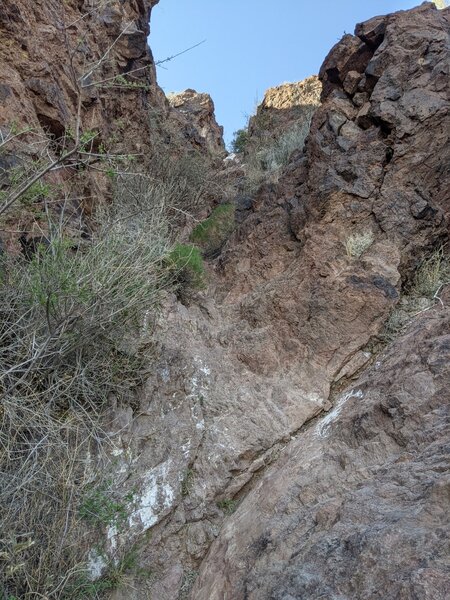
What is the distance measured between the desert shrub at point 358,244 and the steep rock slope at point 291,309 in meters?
0.01

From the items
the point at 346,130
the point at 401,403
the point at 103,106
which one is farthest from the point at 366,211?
the point at 103,106

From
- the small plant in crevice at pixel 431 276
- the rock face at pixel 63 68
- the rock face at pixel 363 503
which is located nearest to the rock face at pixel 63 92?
the rock face at pixel 63 68

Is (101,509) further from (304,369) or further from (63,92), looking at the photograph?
(63,92)

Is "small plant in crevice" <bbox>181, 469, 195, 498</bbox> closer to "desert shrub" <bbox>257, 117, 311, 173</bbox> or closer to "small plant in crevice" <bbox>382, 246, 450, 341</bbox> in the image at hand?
"small plant in crevice" <bbox>382, 246, 450, 341</bbox>

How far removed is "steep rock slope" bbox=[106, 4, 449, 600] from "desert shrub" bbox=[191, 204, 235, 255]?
1.06 metres

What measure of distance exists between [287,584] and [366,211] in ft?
11.4

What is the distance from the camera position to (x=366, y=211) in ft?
15.3

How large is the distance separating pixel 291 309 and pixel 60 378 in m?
2.01

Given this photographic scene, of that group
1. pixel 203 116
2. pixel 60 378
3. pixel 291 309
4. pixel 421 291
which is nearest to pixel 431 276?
pixel 421 291

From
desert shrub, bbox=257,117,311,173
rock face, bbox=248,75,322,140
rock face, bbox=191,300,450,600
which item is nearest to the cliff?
rock face, bbox=191,300,450,600

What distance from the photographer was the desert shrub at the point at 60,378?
8.26ft

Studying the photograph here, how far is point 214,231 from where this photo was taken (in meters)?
7.15

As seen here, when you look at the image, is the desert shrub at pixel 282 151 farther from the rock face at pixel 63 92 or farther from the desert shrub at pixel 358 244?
the desert shrub at pixel 358 244

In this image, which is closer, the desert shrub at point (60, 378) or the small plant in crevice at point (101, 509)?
the desert shrub at point (60, 378)
